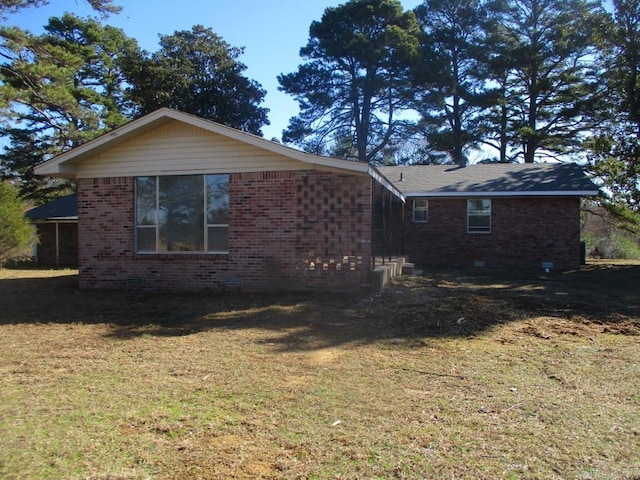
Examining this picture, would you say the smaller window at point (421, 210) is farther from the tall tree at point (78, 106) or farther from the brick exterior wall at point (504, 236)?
the tall tree at point (78, 106)

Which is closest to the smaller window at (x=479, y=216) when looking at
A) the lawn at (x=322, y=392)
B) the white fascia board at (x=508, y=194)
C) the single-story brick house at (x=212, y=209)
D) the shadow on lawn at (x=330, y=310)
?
the white fascia board at (x=508, y=194)

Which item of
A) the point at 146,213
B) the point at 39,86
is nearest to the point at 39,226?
the point at 39,86

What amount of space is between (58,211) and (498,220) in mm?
18441

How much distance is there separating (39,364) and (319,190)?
6.18 m

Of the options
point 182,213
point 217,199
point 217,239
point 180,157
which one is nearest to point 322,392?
point 217,239

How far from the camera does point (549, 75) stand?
30594 mm

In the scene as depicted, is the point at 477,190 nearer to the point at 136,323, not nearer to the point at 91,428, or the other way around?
the point at 136,323

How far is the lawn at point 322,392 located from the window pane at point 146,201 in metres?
2.88

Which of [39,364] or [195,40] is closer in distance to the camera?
[39,364]

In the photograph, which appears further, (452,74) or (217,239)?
(452,74)

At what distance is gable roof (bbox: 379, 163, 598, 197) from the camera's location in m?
17.0

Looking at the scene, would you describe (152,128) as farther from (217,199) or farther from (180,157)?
(217,199)

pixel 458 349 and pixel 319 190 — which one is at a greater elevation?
pixel 319 190

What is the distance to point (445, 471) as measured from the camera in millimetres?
3021
